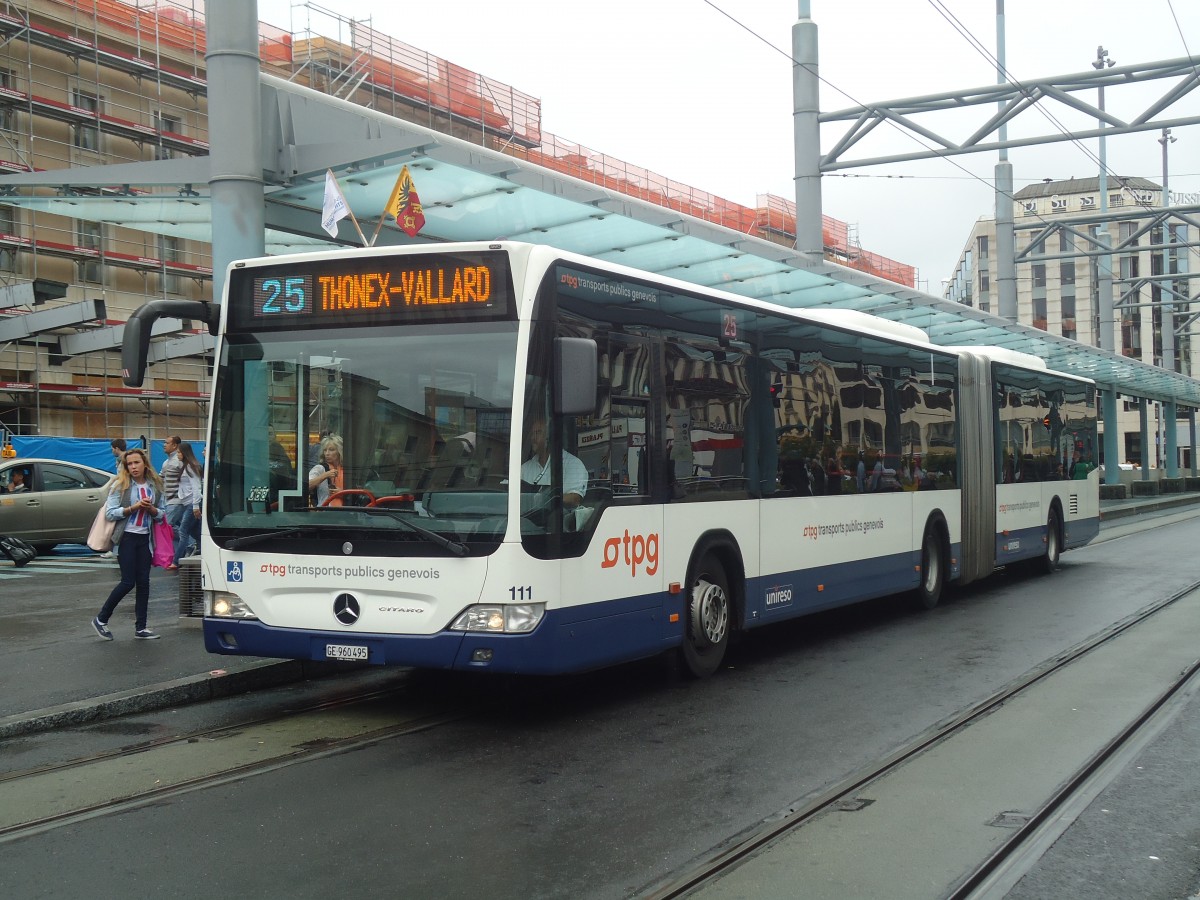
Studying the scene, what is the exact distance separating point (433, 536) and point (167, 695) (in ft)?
7.68

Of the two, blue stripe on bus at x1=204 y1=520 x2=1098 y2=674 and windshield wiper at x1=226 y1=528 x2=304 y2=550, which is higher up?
windshield wiper at x1=226 y1=528 x2=304 y2=550

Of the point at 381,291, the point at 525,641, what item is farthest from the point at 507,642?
the point at 381,291

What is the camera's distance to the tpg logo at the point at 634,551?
8.05 m

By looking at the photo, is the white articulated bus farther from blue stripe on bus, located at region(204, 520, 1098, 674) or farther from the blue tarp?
the blue tarp

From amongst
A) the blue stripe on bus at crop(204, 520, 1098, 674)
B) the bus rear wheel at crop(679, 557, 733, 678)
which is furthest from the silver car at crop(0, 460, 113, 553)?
the bus rear wheel at crop(679, 557, 733, 678)

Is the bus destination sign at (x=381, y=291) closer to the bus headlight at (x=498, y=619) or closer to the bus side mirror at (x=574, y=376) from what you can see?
the bus side mirror at (x=574, y=376)

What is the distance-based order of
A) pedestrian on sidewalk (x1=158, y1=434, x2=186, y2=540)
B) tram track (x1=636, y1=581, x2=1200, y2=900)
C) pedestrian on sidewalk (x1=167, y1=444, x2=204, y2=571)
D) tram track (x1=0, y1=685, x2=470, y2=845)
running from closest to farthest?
1. tram track (x1=636, y1=581, x2=1200, y2=900)
2. tram track (x1=0, y1=685, x2=470, y2=845)
3. pedestrian on sidewalk (x1=167, y1=444, x2=204, y2=571)
4. pedestrian on sidewalk (x1=158, y1=434, x2=186, y2=540)

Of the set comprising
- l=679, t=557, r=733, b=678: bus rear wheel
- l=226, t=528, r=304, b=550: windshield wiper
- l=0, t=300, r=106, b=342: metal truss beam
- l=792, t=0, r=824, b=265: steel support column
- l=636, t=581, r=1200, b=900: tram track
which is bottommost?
l=636, t=581, r=1200, b=900: tram track

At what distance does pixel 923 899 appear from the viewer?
469 centimetres

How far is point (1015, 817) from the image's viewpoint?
575cm

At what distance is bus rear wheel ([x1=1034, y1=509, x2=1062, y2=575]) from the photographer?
1803 centimetres

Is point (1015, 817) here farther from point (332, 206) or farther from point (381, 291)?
point (332, 206)

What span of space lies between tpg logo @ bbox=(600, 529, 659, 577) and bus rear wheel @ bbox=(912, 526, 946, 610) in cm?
592

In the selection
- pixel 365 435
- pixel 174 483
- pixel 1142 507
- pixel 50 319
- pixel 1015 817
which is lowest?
pixel 1015 817
